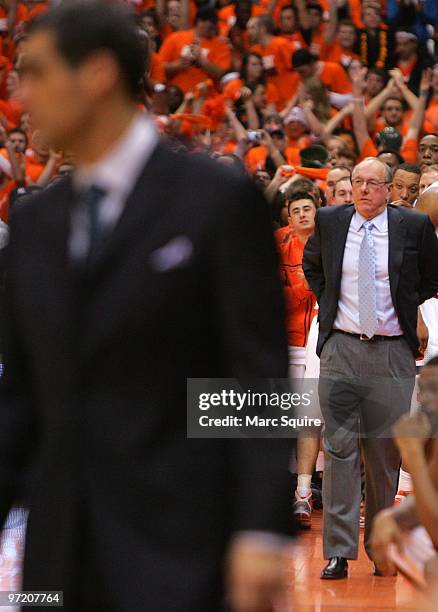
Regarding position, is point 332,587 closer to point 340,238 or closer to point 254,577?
point 340,238

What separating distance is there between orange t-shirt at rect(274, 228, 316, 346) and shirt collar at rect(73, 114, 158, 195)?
6834 millimetres

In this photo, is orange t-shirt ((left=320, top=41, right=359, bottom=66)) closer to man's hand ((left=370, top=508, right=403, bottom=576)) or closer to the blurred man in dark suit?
man's hand ((left=370, top=508, right=403, bottom=576))

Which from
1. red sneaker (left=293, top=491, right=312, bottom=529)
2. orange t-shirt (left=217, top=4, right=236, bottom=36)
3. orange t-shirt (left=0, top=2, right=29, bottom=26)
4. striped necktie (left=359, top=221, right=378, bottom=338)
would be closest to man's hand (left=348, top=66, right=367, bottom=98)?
orange t-shirt (left=217, top=4, right=236, bottom=36)

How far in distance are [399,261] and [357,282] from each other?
262 millimetres

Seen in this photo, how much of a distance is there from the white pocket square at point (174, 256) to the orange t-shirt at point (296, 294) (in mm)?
6932

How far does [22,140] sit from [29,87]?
12.2 m

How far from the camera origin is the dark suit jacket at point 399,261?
7652 mm

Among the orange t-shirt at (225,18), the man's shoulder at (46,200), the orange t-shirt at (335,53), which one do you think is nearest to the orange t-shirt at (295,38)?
the orange t-shirt at (335,53)

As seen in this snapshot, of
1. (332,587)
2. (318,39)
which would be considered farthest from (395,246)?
(318,39)

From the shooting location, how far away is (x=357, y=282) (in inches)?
303

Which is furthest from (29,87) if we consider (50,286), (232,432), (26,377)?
(232,432)

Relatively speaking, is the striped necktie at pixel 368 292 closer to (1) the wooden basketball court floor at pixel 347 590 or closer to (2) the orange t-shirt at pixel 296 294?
(1) the wooden basketball court floor at pixel 347 590

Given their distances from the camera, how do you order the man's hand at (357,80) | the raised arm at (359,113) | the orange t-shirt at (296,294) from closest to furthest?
the orange t-shirt at (296,294), the raised arm at (359,113), the man's hand at (357,80)

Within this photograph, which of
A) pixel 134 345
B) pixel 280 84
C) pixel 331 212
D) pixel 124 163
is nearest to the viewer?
pixel 134 345
